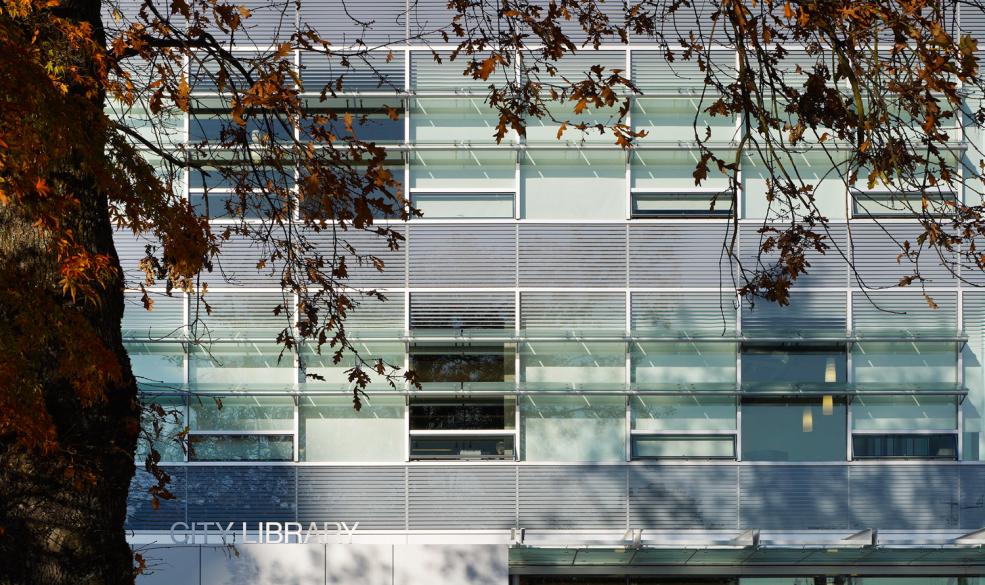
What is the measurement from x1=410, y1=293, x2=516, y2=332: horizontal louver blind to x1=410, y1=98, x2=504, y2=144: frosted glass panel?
1.93m

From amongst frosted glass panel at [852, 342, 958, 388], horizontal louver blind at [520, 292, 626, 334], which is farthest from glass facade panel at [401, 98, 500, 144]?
frosted glass panel at [852, 342, 958, 388]

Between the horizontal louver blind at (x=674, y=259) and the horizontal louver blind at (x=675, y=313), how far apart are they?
147mm

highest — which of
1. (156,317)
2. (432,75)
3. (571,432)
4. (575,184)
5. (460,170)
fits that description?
(432,75)

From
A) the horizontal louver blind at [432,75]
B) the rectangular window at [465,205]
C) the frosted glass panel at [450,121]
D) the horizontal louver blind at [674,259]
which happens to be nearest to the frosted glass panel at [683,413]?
the horizontal louver blind at [674,259]

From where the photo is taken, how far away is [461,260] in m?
16.2

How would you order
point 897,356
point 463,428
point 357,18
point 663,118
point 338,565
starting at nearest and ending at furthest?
point 338,565
point 463,428
point 897,356
point 663,118
point 357,18

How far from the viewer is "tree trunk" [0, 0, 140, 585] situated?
6438mm

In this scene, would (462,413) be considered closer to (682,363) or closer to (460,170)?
(682,363)

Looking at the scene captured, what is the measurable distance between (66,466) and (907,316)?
39.4 ft

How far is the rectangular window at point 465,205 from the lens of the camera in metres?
16.3

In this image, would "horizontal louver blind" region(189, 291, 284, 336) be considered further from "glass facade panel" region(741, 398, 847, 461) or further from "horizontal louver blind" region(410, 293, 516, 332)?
"glass facade panel" region(741, 398, 847, 461)

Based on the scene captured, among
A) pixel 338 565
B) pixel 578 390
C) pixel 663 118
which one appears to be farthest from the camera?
pixel 663 118

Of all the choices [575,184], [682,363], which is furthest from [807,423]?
[575,184]

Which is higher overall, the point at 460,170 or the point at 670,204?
the point at 460,170
